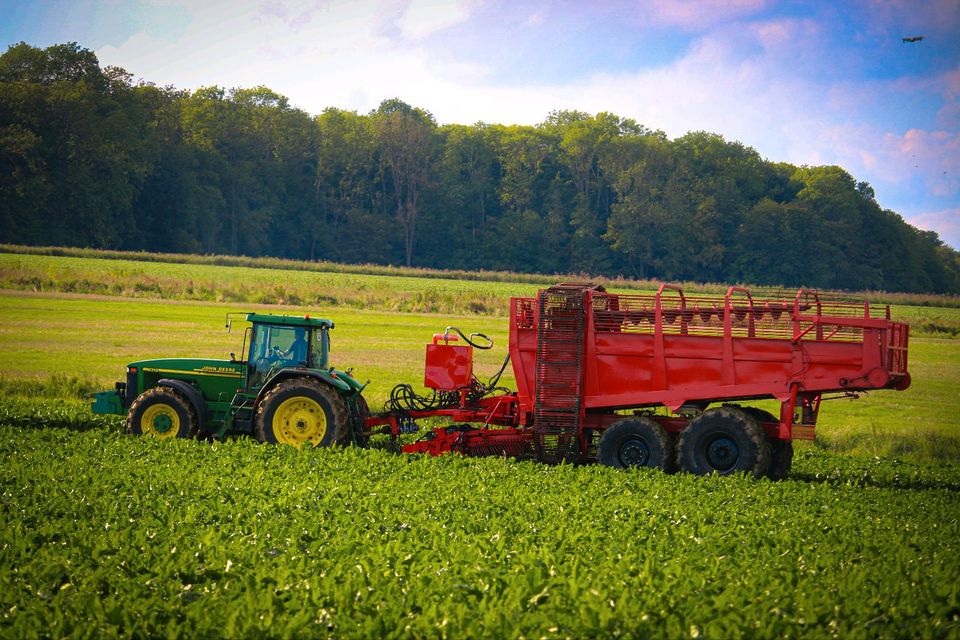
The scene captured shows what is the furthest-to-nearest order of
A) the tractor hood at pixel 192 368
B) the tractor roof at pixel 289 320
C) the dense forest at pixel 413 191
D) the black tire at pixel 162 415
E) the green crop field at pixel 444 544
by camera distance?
the dense forest at pixel 413 191, the tractor hood at pixel 192 368, the tractor roof at pixel 289 320, the black tire at pixel 162 415, the green crop field at pixel 444 544

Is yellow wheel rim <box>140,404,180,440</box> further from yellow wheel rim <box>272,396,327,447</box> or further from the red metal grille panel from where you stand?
the red metal grille panel

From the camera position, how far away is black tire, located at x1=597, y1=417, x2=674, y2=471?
15023mm

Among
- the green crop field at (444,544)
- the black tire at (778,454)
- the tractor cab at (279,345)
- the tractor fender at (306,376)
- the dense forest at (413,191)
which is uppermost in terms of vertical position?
the dense forest at (413,191)

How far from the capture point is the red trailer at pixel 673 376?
14531mm

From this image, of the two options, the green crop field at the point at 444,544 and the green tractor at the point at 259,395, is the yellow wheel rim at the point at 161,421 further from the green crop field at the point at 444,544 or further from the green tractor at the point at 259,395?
the green crop field at the point at 444,544

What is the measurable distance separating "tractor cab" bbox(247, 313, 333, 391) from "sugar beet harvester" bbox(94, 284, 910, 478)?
0.12 ft

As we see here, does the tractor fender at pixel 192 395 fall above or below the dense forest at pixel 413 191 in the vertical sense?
below

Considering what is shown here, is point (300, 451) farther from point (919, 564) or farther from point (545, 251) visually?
point (545, 251)

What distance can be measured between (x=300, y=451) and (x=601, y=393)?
4758mm

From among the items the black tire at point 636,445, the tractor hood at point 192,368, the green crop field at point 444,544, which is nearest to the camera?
the green crop field at point 444,544

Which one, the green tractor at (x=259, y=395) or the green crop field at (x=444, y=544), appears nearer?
the green crop field at (x=444, y=544)

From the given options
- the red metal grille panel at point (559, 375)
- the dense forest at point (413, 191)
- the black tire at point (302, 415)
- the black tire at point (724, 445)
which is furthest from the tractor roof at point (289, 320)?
the dense forest at point (413, 191)

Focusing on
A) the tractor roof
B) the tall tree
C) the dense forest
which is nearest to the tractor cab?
the tractor roof

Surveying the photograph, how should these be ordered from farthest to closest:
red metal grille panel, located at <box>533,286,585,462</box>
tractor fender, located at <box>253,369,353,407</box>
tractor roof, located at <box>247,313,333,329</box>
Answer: tractor roof, located at <box>247,313,333,329</box> < tractor fender, located at <box>253,369,353,407</box> < red metal grille panel, located at <box>533,286,585,462</box>
